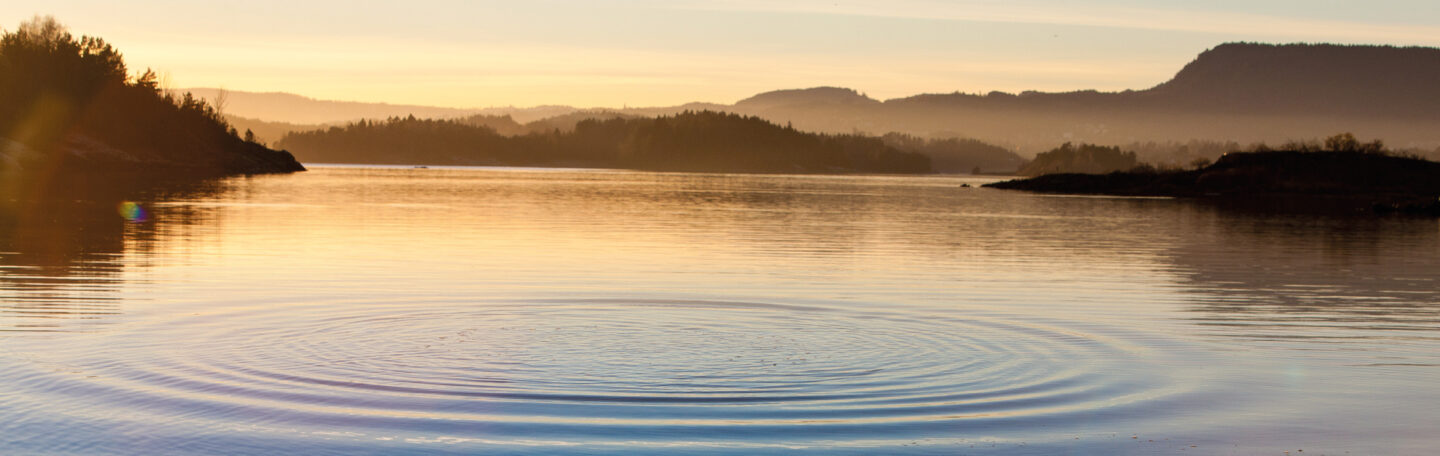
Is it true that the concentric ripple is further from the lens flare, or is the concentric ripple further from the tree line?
the tree line

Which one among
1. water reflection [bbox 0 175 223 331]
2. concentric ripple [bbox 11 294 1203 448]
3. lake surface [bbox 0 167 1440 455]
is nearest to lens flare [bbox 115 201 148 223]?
water reflection [bbox 0 175 223 331]

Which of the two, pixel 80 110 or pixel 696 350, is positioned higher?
pixel 80 110

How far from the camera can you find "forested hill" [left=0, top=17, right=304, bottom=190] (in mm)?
156387

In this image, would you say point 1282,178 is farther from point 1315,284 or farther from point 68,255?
point 68,255

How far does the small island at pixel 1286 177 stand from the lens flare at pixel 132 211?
111614 mm

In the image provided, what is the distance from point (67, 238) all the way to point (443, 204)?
3411 centimetres

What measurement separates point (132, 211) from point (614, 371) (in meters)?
43.5

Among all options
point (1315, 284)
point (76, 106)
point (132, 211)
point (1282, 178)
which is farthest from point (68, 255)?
point (76, 106)

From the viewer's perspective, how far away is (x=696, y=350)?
16.4m

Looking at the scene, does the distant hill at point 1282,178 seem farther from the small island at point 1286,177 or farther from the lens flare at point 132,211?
the lens flare at point 132,211

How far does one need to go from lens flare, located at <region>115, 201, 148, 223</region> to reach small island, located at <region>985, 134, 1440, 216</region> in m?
112

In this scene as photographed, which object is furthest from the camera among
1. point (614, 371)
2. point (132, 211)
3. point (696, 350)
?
point (132, 211)

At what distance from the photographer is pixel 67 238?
115ft

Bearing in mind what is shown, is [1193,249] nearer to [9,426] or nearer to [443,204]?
[9,426]
